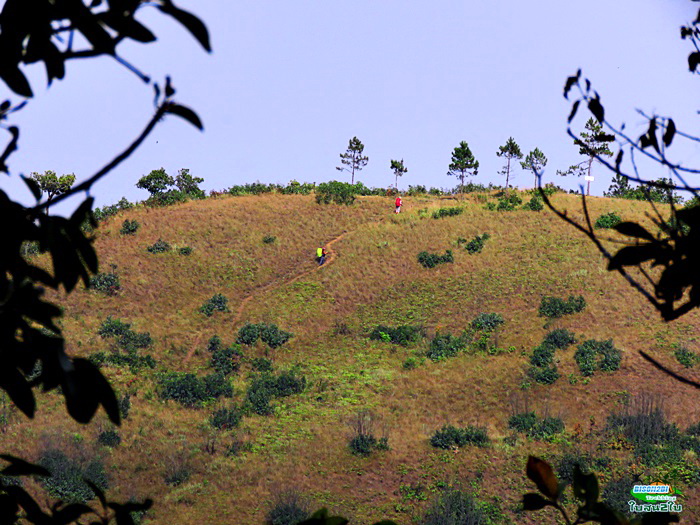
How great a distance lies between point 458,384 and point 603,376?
4.97 m

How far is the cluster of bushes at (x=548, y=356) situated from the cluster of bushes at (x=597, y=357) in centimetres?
75

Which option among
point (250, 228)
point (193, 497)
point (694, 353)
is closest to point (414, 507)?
point (193, 497)

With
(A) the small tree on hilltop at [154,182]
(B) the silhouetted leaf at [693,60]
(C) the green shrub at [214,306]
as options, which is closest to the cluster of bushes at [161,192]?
(A) the small tree on hilltop at [154,182]

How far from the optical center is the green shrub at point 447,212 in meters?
45.0

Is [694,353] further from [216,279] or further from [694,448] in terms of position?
[216,279]

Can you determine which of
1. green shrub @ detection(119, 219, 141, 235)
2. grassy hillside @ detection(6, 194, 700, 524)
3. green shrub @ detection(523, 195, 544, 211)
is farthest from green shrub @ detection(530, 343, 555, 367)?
green shrub @ detection(119, 219, 141, 235)

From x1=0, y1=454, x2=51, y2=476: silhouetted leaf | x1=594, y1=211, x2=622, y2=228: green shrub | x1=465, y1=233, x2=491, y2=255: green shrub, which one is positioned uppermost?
x1=594, y1=211, x2=622, y2=228: green shrub

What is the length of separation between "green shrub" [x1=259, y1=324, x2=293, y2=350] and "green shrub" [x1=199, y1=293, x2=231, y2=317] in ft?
11.3

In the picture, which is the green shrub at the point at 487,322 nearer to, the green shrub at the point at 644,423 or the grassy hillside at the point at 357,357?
the grassy hillside at the point at 357,357

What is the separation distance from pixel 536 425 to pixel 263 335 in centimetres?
1340

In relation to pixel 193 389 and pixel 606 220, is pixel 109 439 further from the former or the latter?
pixel 606 220

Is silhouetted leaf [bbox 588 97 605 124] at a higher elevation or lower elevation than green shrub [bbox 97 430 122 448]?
higher

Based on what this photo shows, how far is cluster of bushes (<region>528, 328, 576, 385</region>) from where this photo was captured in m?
25.3

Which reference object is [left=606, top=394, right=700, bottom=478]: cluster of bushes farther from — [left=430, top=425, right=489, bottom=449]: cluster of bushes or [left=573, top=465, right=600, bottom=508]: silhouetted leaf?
[left=573, top=465, right=600, bottom=508]: silhouetted leaf
